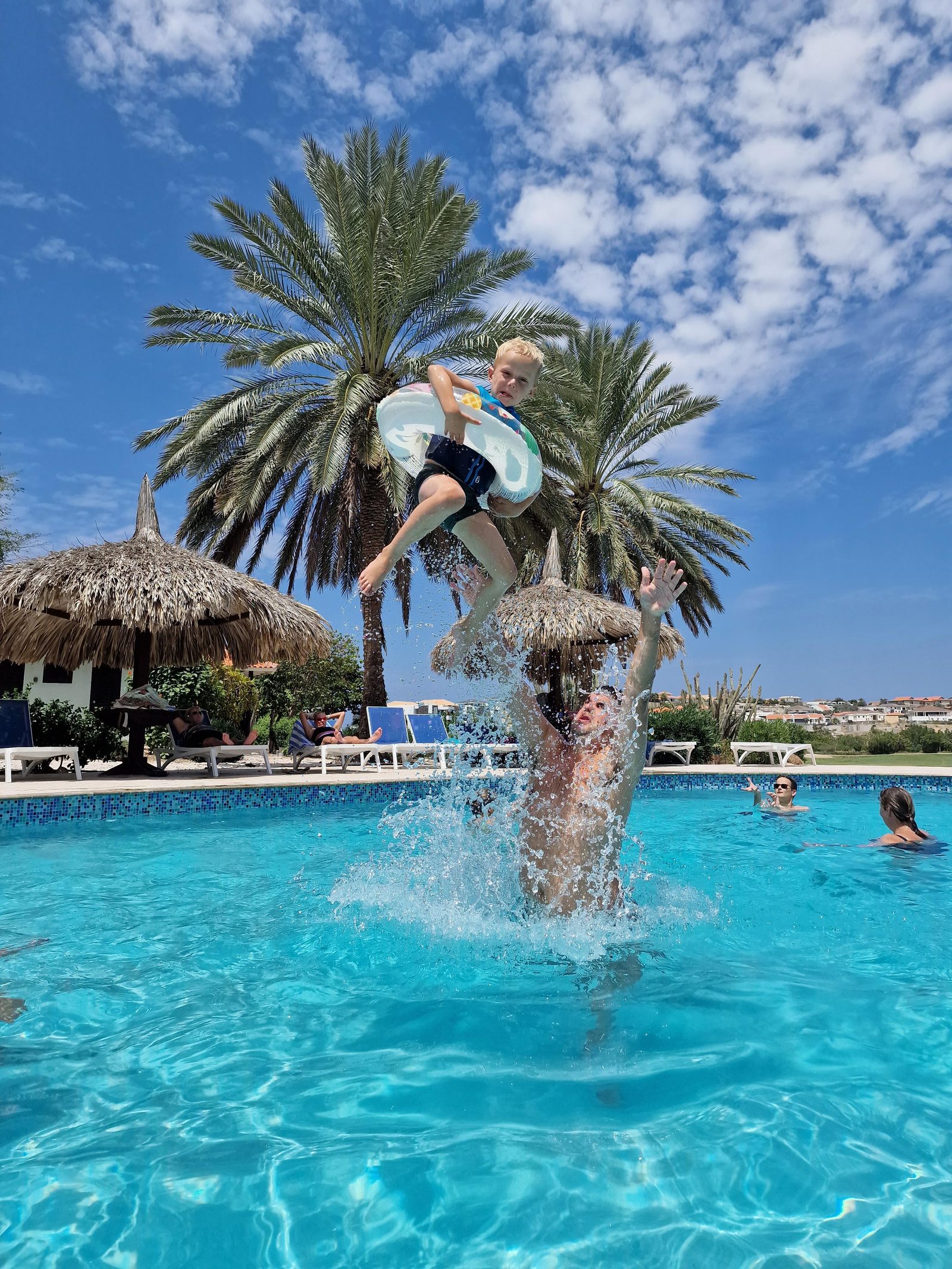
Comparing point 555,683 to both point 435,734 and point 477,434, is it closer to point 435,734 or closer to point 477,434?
point 435,734

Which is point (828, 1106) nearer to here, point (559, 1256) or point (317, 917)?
point (559, 1256)

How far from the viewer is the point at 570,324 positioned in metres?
15.1

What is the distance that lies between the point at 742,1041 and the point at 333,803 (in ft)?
26.5

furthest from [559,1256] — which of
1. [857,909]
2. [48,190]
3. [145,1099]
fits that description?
[48,190]

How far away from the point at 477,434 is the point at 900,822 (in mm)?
5569

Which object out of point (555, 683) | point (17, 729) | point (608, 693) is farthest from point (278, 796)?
point (555, 683)

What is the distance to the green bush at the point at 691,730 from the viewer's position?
18.0m

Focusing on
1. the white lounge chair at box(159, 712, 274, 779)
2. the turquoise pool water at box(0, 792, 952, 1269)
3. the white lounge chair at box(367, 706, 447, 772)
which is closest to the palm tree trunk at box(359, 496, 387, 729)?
the white lounge chair at box(367, 706, 447, 772)

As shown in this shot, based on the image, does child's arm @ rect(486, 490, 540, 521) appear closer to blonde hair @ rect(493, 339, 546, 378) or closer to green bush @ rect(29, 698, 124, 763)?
blonde hair @ rect(493, 339, 546, 378)

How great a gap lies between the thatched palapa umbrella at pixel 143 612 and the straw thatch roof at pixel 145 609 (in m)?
0.02

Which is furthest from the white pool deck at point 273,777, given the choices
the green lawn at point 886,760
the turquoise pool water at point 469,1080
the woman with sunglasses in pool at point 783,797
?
the green lawn at point 886,760

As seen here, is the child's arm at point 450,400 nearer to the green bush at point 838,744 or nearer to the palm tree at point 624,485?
the palm tree at point 624,485

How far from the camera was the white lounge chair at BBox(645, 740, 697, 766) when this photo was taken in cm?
1597

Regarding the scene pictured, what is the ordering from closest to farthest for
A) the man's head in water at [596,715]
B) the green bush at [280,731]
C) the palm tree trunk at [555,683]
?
the man's head in water at [596,715] < the palm tree trunk at [555,683] < the green bush at [280,731]
